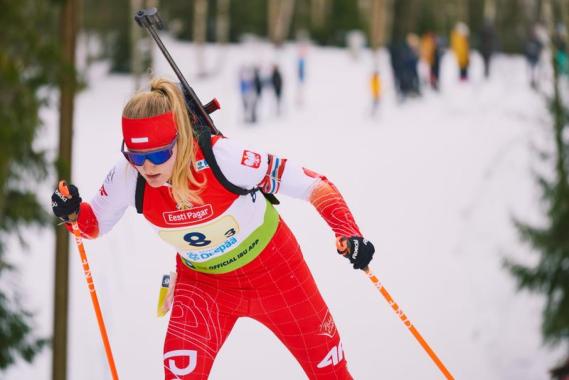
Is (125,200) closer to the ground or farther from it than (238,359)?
farther from it

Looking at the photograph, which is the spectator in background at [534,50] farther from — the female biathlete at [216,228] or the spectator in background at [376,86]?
the female biathlete at [216,228]

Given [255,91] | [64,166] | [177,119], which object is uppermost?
[177,119]

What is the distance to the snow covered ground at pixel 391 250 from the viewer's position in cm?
948

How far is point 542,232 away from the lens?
36.8ft

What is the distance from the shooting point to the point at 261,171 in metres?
3.77

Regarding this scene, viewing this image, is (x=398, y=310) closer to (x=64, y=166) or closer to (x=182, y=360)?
(x=182, y=360)

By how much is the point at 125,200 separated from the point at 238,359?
407cm

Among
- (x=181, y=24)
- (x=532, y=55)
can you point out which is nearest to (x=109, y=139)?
(x=532, y=55)

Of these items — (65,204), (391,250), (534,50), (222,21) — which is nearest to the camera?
(65,204)

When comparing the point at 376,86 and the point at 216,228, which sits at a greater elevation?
the point at 216,228

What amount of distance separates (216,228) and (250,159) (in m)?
0.34

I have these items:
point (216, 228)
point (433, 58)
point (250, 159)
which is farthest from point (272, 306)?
point (433, 58)

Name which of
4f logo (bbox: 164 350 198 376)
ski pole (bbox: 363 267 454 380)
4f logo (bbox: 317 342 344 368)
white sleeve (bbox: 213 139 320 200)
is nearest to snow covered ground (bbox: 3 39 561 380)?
white sleeve (bbox: 213 139 320 200)

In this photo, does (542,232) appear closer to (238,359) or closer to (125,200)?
(238,359)
